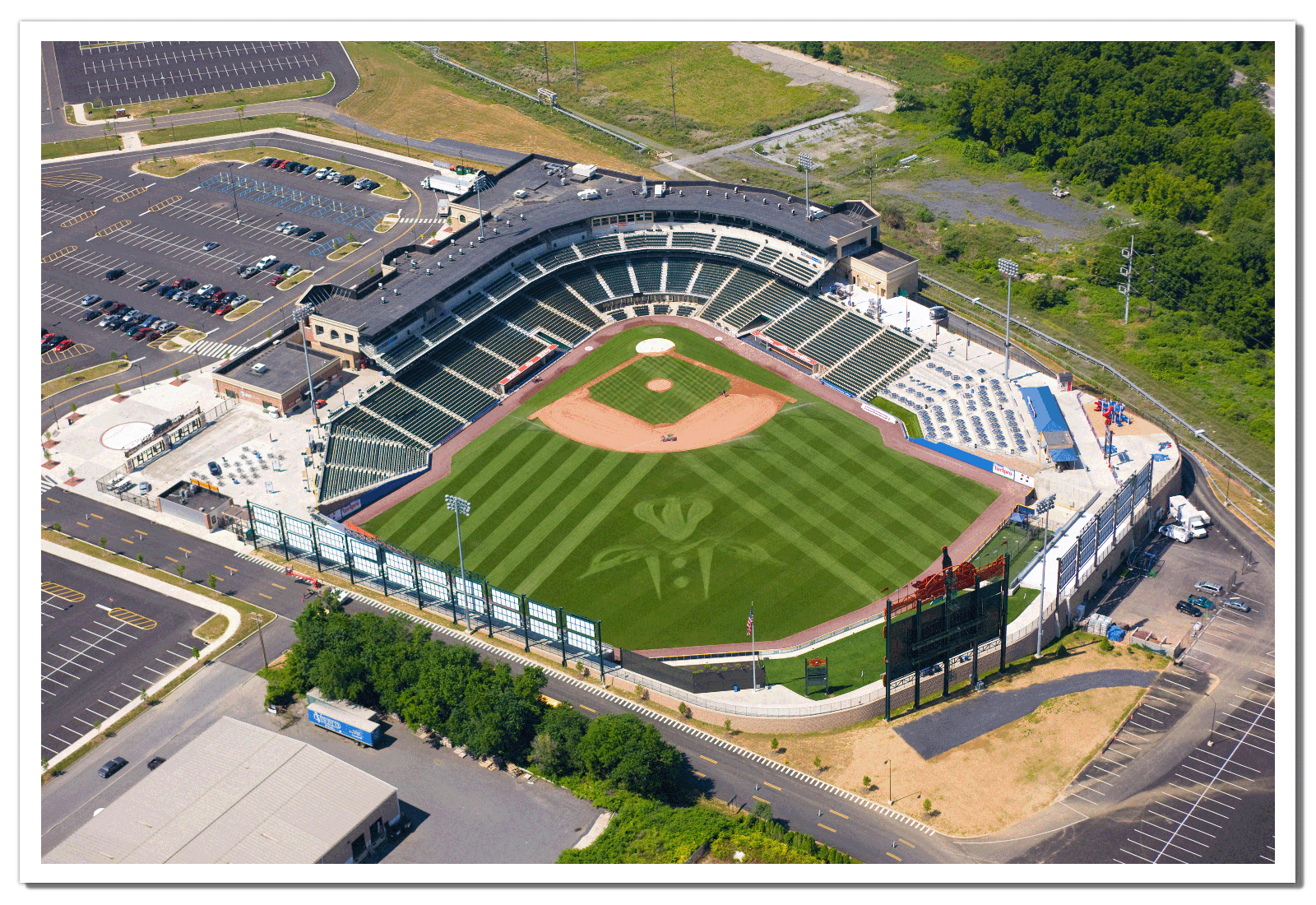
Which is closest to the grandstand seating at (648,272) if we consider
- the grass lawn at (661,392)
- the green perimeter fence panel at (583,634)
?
the grass lawn at (661,392)

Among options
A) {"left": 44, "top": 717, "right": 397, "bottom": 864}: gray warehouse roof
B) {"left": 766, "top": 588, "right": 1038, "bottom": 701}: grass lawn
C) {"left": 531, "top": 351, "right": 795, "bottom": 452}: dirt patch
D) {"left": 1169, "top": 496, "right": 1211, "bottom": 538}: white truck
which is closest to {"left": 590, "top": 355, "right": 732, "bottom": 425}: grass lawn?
{"left": 531, "top": 351, "right": 795, "bottom": 452}: dirt patch

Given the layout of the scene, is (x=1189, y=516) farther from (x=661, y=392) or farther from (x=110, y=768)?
(x=110, y=768)

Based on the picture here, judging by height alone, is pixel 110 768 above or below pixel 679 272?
below

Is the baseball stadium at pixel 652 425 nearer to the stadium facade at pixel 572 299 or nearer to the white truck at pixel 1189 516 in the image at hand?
the stadium facade at pixel 572 299

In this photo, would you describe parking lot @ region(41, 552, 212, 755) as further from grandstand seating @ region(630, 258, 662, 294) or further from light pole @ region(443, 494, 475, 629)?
grandstand seating @ region(630, 258, 662, 294)

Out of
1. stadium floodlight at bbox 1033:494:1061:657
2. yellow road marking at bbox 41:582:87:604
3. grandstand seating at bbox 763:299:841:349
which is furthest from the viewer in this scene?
grandstand seating at bbox 763:299:841:349

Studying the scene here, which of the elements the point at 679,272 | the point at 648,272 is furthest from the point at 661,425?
the point at 679,272
